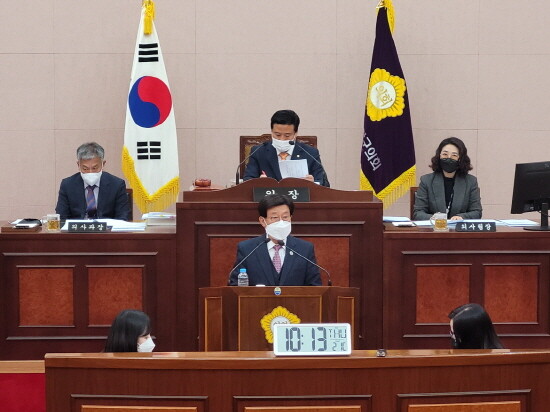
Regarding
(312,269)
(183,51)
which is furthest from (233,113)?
(312,269)

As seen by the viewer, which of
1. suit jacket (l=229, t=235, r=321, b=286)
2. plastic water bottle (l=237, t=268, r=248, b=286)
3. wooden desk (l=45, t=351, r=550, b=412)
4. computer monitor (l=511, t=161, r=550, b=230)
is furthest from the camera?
computer monitor (l=511, t=161, r=550, b=230)

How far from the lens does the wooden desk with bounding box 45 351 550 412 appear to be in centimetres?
336

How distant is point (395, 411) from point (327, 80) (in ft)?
17.8

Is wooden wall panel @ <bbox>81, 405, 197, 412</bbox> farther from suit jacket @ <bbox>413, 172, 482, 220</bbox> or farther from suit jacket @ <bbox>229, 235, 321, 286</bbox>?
suit jacket @ <bbox>413, 172, 482, 220</bbox>

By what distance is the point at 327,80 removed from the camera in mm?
8562

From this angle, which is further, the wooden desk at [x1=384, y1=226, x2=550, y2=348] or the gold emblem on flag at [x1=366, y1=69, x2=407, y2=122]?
the gold emblem on flag at [x1=366, y1=69, x2=407, y2=122]

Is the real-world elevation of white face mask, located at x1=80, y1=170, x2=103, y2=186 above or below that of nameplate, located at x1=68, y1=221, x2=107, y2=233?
above

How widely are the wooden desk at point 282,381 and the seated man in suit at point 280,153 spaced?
3.18m

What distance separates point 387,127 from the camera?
8172 mm

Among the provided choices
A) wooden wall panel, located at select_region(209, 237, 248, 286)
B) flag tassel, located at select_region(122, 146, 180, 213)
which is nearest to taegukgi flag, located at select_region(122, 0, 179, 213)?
flag tassel, located at select_region(122, 146, 180, 213)

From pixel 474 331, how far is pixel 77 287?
2779mm

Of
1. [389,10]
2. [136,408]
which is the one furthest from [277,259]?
[389,10]

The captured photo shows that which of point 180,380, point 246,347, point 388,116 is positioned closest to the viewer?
point 180,380

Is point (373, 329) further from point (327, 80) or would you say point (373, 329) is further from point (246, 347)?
point (327, 80)
